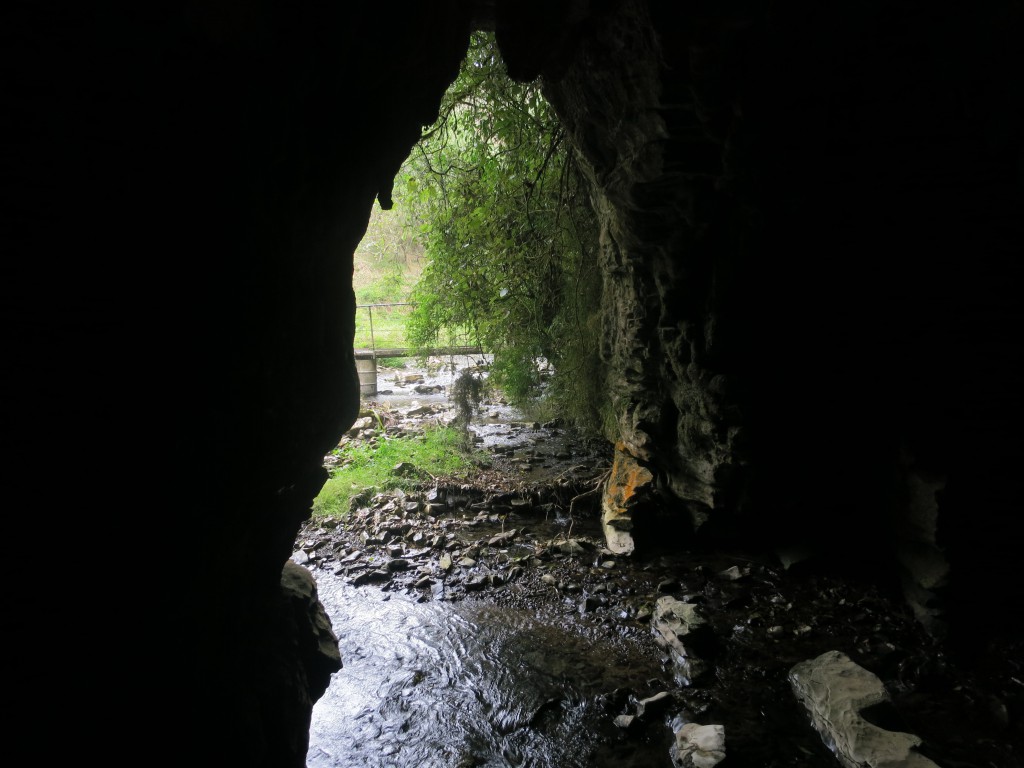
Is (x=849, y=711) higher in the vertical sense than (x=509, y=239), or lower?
lower

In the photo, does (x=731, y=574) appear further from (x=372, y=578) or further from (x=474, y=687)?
(x=372, y=578)

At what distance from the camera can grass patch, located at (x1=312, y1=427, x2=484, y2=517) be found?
6.48 m

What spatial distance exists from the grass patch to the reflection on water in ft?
7.00

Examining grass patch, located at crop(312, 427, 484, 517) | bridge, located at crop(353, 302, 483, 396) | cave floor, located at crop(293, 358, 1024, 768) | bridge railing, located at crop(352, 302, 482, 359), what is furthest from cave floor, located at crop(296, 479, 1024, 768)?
bridge railing, located at crop(352, 302, 482, 359)

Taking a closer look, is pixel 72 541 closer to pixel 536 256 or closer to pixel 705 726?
pixel 705 726

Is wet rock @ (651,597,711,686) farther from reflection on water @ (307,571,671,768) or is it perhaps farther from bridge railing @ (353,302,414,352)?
bridge railing @ (353,302,414,352)

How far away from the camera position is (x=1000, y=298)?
3.47 metres

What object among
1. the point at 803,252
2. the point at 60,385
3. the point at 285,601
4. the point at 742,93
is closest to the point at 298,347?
the point at 60,385

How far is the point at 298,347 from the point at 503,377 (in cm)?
554

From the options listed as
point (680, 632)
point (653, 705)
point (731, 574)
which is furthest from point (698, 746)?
point (731, 574)

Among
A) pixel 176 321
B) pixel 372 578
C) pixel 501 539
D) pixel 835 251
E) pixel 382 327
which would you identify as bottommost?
pixel 372 578

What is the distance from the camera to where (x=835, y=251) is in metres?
3.79

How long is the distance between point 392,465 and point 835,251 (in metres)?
5.32

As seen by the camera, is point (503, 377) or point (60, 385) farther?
point (503, 377)
